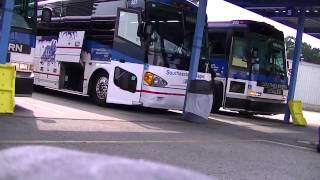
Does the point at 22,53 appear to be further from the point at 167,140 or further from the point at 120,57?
the point at 120,57

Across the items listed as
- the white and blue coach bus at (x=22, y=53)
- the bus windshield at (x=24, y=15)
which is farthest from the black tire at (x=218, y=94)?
the white and blue coach bus at (x=22, y=53)

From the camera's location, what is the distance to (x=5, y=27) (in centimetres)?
1036

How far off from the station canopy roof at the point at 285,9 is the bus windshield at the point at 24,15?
9.36 meters

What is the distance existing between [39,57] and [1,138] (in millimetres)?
9626

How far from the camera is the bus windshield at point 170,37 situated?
47.0 ft

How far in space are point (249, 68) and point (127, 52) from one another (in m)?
5.50

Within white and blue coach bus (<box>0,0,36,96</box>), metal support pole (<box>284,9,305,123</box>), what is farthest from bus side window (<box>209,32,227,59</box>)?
white and blue coach bus (<box>0,0,36,96</box>)

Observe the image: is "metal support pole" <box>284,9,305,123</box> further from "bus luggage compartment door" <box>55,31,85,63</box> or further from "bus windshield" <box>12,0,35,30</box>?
"bus windshield" <box>12,0,35,30</box>

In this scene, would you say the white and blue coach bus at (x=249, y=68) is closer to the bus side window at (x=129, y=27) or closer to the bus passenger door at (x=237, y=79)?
the bus passenger door at (x=237, y=79)

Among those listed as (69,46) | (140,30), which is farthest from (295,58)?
(69,46)

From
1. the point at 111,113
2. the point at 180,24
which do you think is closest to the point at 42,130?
the point at 111,113

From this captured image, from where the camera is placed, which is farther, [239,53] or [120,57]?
[239,53]

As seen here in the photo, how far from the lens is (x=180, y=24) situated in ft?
49.5

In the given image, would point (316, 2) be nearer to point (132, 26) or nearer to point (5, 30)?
point (132, 26)
